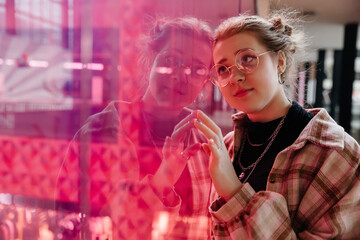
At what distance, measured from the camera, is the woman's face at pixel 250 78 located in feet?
2.76

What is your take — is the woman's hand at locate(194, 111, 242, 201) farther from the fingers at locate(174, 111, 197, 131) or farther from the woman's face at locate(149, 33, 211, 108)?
the woman's face at locate(149, 33, 211, 108)

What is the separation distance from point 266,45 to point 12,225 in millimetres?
1159

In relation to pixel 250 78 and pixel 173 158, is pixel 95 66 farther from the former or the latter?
pixel 250 78

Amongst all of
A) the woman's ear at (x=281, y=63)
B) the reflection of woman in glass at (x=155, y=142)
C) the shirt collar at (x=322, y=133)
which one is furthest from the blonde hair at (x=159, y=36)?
the shirt collar at (x=322, y=133)

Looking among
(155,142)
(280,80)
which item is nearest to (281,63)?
(280,80)

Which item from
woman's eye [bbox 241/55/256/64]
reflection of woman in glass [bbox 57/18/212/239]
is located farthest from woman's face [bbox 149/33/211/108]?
woman's eye [bbox 241/55/256/64]

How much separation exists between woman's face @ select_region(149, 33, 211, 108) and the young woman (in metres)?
0.13

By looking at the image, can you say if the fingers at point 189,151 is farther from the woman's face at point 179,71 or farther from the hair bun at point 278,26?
the hair bun at point 278,26

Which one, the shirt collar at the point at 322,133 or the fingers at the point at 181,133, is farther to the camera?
the fingers at the point at 181,133

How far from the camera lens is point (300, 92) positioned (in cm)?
114

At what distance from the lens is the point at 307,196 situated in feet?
2.62

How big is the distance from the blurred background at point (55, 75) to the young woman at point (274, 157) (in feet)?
0.71

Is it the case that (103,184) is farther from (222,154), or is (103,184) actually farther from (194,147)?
(222,154)

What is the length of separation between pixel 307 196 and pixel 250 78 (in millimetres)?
339
